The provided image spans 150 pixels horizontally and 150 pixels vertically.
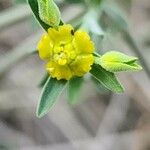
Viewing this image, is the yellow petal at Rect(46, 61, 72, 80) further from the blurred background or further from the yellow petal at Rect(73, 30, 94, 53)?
the blurred background

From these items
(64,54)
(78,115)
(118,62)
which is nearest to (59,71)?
(64,54)

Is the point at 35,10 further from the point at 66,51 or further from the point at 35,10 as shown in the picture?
the point at 66,51

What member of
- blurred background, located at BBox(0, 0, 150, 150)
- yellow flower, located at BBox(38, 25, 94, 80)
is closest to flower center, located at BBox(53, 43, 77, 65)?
yellow flower, located at BBox(38, 25, 94, 80)

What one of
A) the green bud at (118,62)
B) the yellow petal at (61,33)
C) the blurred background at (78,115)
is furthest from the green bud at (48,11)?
the blurred background at (78,115)

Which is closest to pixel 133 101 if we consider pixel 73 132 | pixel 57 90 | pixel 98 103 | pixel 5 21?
pixel 98 103

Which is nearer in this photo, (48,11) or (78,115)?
(48,11)

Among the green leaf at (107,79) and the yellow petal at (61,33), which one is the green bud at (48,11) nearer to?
the yellow petal at (61,33)
